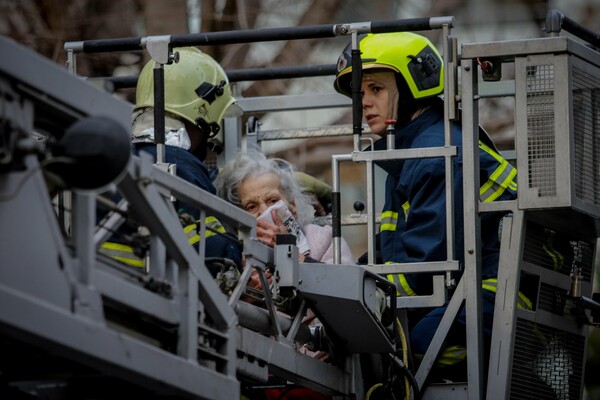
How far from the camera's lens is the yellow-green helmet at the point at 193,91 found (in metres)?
8.88

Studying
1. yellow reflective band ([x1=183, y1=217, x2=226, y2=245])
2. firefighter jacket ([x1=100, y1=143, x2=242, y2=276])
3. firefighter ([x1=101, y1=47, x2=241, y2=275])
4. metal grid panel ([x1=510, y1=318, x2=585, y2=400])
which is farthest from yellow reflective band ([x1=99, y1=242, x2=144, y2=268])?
metal grid panel ([x1=510, y1=318, x2=585, y2=400])

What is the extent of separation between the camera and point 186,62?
921cm

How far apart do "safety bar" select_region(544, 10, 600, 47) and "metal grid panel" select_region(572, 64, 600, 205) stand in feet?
0.87

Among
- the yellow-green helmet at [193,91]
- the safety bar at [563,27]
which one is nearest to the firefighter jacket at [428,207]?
the safety bar at [563,27]

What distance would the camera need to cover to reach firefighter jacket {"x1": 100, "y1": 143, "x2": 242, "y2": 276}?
6430mm

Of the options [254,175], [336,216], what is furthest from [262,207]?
[336,216]

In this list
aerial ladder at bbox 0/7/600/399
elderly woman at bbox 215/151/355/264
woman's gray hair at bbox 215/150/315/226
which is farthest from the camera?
woman's gray hair at bbox 215/150/315/226

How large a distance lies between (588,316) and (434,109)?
1.30 m

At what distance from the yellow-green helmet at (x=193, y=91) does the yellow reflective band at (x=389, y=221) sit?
3.51 feet

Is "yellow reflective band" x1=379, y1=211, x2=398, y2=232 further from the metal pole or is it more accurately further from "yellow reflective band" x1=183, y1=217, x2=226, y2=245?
"yellow reflective band" x1=183, y1=217, x2=226, y2=245

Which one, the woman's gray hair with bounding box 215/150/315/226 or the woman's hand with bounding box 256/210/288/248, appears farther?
the woman's gray hair with bounding box 215/150/315/226

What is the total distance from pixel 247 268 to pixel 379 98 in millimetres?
2027

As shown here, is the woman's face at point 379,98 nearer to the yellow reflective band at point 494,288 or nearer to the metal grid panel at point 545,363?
the yellow reflective band at point 494,288

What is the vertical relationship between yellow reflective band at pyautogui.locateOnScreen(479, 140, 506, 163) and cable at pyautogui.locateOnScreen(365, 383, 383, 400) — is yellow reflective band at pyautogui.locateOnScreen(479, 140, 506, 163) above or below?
above
